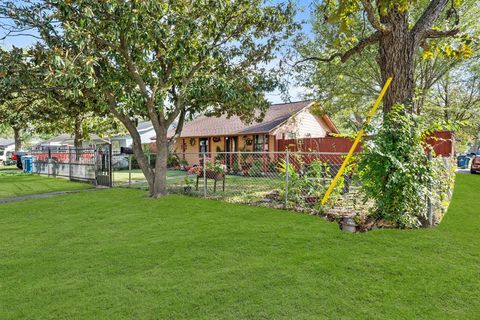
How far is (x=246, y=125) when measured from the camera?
1661 centimetres

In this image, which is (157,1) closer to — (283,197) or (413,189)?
(283,197)

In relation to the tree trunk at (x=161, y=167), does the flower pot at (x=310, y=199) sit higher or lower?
lower

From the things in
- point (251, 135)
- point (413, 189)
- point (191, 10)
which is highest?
Answer: point (191, 10)

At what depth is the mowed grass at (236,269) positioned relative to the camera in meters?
3.01

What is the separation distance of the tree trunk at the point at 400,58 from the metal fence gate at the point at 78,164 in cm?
1044

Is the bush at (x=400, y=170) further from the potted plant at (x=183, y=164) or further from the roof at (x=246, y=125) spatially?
the potted plant at (x=183, y=164)

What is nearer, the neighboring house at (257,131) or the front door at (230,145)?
the neighboring house at (257,131)

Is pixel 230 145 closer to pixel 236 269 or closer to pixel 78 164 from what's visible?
pixel 78 164

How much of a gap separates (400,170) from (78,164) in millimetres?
14606

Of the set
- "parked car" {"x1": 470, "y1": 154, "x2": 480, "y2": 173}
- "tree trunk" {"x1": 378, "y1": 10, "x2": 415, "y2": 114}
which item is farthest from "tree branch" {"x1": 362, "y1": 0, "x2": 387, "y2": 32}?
"parked car" {"x1": 470, "y1": 154, "x2": 480, "y2": 173}

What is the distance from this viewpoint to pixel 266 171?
15484 mm

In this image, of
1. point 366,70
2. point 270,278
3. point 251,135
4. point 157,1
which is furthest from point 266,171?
point 270,278

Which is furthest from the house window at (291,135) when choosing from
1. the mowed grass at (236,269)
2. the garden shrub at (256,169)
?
the mowed grass at (236,269)

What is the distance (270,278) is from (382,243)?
2.20 m
